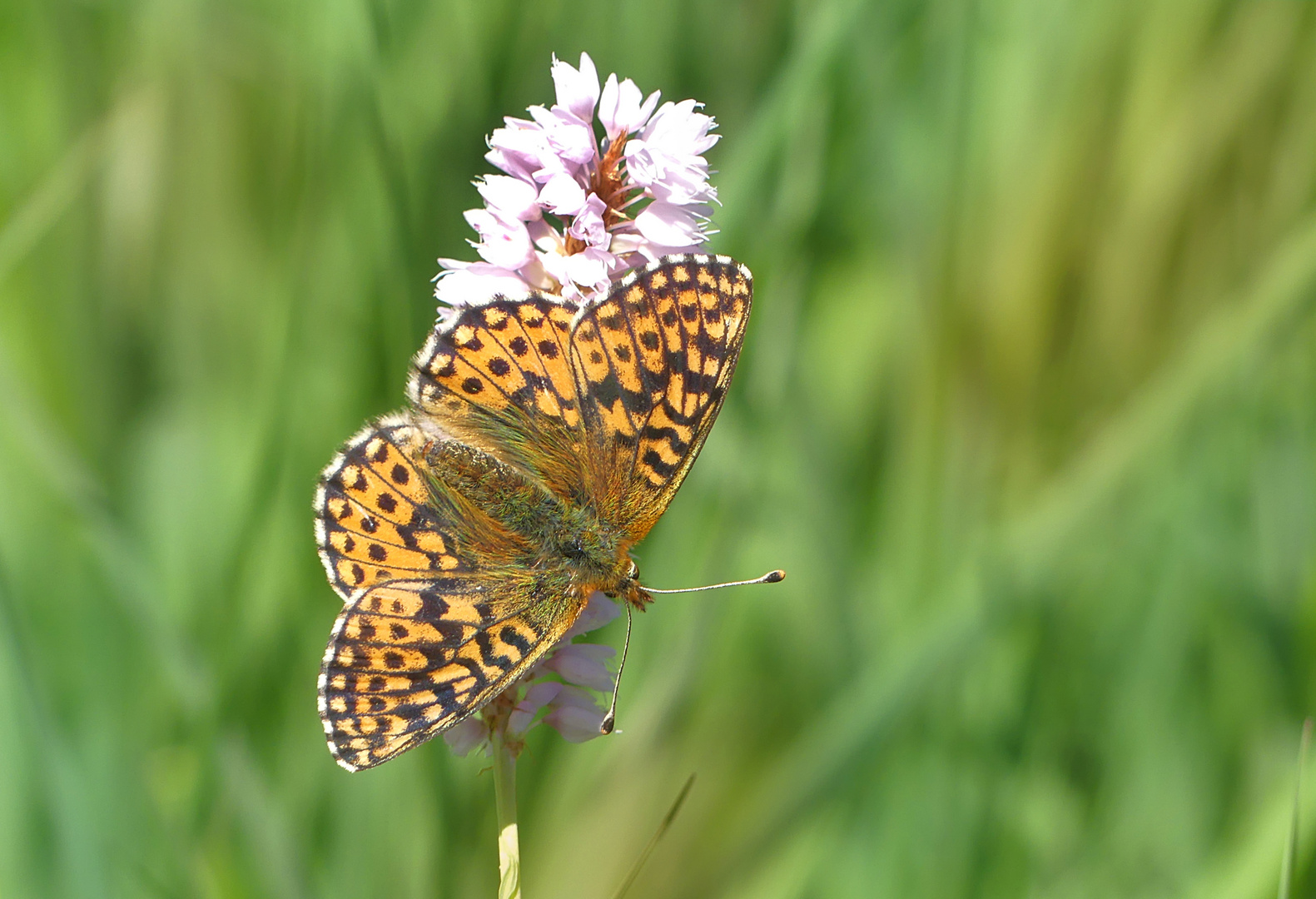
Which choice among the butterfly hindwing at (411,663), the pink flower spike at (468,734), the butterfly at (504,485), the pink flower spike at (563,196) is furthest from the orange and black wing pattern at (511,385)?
the pink flower spike at (468,734)

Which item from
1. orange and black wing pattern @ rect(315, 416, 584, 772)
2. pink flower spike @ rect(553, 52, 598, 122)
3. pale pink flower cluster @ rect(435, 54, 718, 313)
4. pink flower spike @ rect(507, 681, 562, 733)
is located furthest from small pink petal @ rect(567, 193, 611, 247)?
Result: pink flower spike @ rect(507, 681, 562, 733)

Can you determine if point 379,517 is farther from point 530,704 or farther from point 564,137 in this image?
point 564,137

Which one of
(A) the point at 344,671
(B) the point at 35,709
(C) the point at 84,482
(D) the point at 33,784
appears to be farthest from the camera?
(C) the point at 84,482

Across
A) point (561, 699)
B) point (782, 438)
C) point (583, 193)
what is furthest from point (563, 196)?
point (782, 438)

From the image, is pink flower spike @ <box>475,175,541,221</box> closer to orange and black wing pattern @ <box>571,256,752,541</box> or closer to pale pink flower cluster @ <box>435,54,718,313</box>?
pale pink flower cluster @ <box>435,54,718,313</box>

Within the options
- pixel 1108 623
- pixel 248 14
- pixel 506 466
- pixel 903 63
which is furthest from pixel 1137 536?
pixel 248 14

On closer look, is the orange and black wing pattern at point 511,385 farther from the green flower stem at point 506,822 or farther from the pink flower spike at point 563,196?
the green flower stem at point 506,822

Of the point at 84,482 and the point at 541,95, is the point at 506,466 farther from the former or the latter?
the point at 541,95
